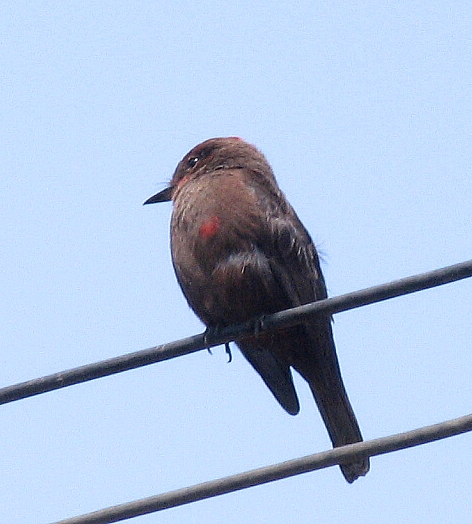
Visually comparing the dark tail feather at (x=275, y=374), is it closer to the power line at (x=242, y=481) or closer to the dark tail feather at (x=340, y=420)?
the dark tail feather at (x=340, y=420)

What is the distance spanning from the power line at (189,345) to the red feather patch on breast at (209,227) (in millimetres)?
1608

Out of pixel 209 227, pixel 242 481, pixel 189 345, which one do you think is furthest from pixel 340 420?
pixel 242 481

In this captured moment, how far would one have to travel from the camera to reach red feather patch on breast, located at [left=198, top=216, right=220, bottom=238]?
21.4ft

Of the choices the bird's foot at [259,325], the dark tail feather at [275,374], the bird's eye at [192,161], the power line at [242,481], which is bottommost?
the dark tail feather at [275,374]

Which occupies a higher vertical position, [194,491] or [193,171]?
[193,171]

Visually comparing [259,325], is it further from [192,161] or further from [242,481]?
[192,161]

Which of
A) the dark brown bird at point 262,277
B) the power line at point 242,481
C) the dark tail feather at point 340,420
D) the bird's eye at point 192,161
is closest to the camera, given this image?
the power line at point 242,481

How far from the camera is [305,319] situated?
4.82m

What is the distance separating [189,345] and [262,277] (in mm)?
1612

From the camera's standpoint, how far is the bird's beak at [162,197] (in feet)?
25.8

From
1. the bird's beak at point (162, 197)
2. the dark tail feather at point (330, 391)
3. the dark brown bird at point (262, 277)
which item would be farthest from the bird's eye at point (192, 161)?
the dark tail feather at point (330, 391)

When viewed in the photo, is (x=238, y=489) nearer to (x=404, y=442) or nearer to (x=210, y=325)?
(x=404, y=442)

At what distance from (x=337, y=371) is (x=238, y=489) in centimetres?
251

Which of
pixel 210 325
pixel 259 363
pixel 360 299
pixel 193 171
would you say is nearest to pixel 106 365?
pixel 360 299
